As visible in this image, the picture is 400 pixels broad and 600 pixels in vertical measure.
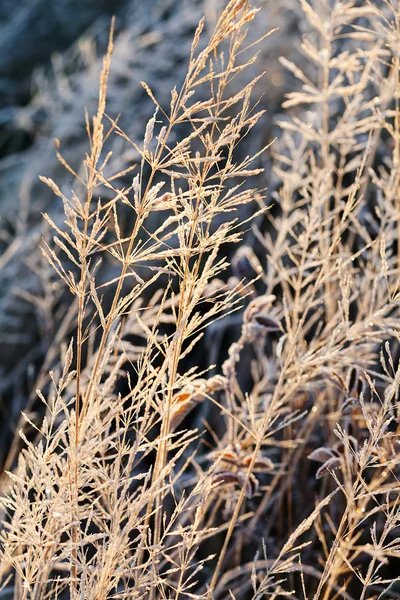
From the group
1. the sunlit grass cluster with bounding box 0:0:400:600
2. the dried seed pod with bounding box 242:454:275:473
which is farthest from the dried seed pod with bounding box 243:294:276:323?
the dried seed pod with bounding box 242:454:275:473

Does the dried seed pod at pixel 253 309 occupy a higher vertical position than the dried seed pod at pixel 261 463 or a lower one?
higher

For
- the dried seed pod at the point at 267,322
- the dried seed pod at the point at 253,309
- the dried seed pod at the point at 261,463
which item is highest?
the dried seed pod at the point at 253,309

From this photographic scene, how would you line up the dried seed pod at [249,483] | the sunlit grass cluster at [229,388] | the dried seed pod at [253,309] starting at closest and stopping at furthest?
1. the sunlit grass cluster at [229,388]
2. the dried seed pod at [249,483]
3. the dried seed pod at [253,309]

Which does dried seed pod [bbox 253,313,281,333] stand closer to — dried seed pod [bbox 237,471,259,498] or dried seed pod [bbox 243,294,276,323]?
dried seed pod [bbox 243,294,276,323]

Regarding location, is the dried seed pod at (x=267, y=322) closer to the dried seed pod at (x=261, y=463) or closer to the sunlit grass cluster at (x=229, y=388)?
the sunlit grass cluster at (x=229, y=388)

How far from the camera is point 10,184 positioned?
2.95 m

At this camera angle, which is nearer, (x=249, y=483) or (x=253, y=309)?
(x=249, y=483)

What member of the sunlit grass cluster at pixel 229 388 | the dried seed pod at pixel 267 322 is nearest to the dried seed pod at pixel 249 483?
the sunlit grass cluster at pixel 229 388

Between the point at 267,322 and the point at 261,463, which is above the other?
the point at 267,322

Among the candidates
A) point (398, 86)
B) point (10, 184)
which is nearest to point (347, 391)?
point (398, 86)

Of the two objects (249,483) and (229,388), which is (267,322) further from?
(249,483)

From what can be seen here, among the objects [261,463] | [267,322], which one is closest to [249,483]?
[261,463]

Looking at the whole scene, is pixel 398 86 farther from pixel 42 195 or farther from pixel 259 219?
pixel 42 195

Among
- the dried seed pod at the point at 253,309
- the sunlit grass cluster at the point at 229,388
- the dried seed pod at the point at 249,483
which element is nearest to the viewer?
the sunlit grass cluster at the point at 229,388
